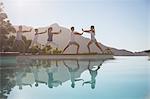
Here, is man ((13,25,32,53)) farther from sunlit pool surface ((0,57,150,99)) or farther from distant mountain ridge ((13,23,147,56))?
sunlit pool surface ((0,57,150,99))

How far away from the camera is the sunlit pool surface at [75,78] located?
470 cm

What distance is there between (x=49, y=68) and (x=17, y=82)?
0.66 m

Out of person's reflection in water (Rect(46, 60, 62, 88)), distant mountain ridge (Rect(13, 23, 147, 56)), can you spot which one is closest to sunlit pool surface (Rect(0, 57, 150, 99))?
person's reflection in water (Rect(46, 60, 62, 88))

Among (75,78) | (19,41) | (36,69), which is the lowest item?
(75,78)

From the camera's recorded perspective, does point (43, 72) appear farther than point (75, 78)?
Yes

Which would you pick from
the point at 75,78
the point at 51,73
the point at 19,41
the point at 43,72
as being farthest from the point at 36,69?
the point at 75,78

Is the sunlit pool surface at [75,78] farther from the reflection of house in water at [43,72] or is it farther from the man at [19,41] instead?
the man at [19,41]

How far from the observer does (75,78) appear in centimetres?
524

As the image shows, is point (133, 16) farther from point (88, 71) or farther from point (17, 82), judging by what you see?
point (17, 82)

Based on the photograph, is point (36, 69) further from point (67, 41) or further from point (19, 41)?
point (67, 41)

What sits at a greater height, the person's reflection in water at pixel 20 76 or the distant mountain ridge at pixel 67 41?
the distant mountain ridge at pixel 67 41

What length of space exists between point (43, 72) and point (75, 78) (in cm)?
51

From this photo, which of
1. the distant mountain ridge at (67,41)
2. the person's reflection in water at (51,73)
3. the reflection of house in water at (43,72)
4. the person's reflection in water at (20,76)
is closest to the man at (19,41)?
the distant mountain ridge at (67,41)

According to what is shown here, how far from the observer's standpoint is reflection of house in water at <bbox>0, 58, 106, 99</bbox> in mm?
5008
